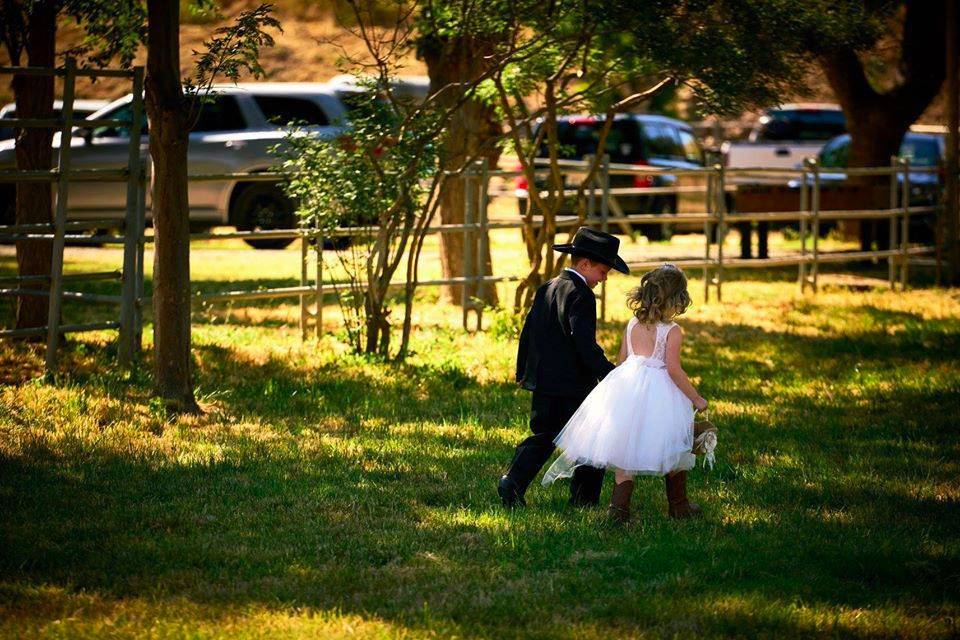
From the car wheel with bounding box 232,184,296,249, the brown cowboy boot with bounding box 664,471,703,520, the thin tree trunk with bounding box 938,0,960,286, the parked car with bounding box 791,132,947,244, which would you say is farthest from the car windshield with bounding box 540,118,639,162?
the brown cowboy boot with bounding box 664,471,703,520

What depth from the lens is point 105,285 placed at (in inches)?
576

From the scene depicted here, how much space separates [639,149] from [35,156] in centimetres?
1332

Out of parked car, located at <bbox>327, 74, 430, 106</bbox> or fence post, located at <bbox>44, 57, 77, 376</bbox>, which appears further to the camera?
parked car, located at <bbox>327, 74, 430, 106</bbox>

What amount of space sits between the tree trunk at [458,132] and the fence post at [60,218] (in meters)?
3.18

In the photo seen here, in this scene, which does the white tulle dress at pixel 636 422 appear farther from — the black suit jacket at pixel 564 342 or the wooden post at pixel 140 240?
the wooden post at pixel 140 240

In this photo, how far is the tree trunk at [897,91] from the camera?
1972 centimetres

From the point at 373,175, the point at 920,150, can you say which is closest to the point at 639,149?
the point at 920,150

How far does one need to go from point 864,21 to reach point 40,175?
23.6 ft

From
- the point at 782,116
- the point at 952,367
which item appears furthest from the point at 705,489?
the point at 782,116

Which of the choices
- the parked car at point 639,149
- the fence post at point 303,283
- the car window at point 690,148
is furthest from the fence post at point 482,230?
the car window at point 690,148

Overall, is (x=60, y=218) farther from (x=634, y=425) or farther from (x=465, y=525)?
(x=634, y=425)

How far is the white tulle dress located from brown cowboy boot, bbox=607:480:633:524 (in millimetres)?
149

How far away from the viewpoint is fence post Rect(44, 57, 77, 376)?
841 cm

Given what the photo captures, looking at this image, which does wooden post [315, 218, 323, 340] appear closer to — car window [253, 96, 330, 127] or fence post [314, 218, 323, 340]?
fence post [314, 218, 323, 340]
